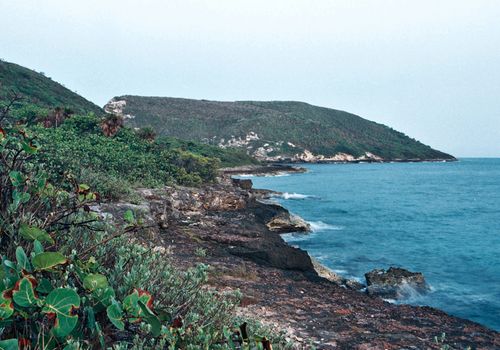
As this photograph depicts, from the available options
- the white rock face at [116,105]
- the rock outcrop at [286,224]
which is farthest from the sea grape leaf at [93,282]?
the white rock face at [116,105]

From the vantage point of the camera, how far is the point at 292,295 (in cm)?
745

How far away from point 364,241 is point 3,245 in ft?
74.2

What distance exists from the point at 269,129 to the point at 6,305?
118 meters

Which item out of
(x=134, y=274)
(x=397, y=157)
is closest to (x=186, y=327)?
(x=134, y=274)

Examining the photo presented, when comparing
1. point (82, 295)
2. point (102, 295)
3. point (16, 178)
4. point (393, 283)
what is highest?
point (16, 178)

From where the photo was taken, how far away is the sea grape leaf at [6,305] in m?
1.81

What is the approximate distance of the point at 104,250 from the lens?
11.8 feet

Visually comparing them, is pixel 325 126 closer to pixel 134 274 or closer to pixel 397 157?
pixel 397 157

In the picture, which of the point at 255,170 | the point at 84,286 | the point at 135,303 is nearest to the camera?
the point at 135,303

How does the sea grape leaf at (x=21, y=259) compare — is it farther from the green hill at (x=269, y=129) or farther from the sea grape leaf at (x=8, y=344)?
the green hill at (x=269, y=129)

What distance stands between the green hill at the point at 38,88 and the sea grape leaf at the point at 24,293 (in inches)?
1650

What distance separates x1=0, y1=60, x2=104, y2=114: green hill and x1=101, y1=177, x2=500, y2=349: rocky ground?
3278 cm

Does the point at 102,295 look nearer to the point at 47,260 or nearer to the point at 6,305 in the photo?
the point at 47,260

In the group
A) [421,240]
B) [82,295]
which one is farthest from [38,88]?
[82,295]
